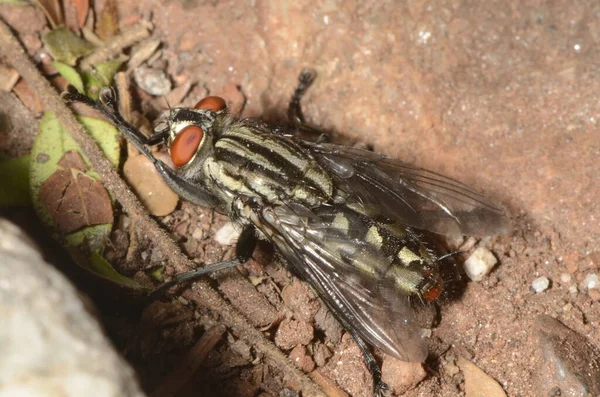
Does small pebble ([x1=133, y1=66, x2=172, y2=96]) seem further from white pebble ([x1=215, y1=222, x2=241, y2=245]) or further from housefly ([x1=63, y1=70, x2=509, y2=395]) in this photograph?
white pebble ([x1=215, y1=222, x2=241, y2=245])

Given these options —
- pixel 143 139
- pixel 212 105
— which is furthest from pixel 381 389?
pixel 143 139

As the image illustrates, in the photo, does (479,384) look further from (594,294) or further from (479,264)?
(594,294)

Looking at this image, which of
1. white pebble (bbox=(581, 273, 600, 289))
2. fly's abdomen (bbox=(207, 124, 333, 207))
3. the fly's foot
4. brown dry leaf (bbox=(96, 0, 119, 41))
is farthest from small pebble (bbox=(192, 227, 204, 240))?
white pebble (bbox=(581, 273, 600, 289))

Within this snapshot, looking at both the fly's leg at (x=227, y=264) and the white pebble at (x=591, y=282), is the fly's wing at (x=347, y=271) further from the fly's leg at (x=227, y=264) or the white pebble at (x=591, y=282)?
the white pebble at (x=591, y=282)

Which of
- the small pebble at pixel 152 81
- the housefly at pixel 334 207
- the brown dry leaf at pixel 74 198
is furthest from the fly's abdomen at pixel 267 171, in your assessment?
the small pebble at pixel 152 81

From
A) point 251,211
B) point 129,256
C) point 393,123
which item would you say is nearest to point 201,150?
point 251,211

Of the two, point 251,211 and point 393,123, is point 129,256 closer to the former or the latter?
point 251,211

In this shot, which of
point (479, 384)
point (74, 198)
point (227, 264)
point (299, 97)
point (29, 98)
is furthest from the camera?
point (299, 97)
